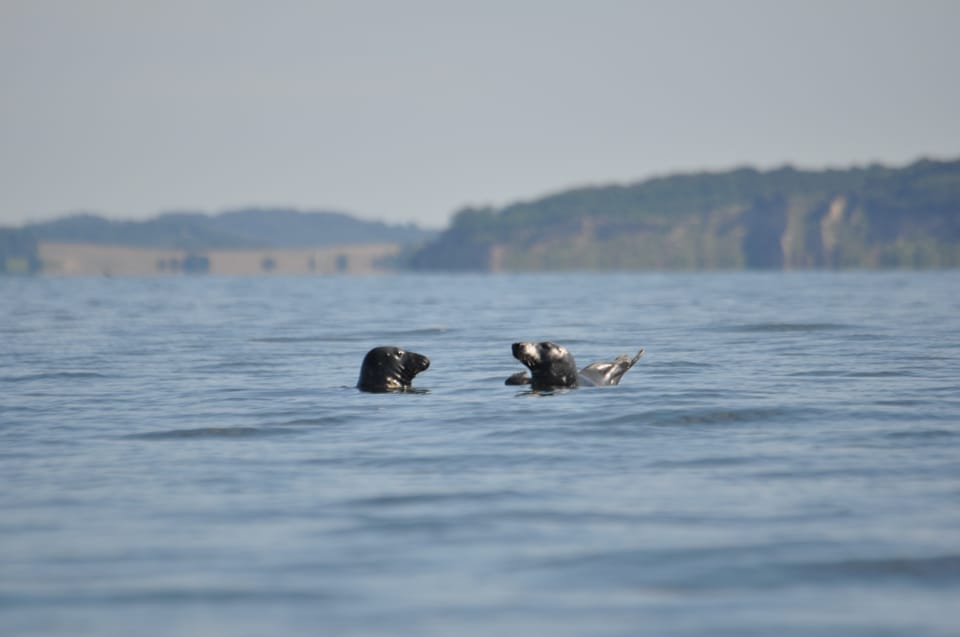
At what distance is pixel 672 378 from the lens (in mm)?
20438

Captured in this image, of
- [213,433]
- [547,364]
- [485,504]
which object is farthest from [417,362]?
[485,504]

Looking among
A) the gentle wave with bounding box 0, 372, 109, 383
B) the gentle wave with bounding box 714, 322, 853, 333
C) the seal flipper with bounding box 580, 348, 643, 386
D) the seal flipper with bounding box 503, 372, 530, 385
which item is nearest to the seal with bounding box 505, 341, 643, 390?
the seal flipper with bounding box 580, 348, 643, 386

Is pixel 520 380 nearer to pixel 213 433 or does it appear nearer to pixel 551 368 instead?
pixel 551 368

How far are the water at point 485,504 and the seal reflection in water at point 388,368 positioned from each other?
55 cm

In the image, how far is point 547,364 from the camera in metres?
18.7

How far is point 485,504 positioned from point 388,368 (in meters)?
8.85

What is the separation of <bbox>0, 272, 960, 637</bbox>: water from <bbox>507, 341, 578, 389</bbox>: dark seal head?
441 millimetres

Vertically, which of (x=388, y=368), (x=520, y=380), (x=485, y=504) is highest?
(x=388, y=368)

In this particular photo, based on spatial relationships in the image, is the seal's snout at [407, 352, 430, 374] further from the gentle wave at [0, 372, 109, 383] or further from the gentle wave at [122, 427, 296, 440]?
the gentle wave at [0, 372, 109, 383]

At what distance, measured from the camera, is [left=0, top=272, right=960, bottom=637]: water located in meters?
7.52

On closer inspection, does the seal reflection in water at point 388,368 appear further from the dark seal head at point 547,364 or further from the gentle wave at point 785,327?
the gentle wave at point 785,327

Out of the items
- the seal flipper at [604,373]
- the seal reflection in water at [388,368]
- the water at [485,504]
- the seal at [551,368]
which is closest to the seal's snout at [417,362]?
the seal reflection in water at [388,368]

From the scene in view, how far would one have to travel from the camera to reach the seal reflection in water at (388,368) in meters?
19.1

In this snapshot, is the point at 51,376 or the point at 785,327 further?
the point at 785,327
